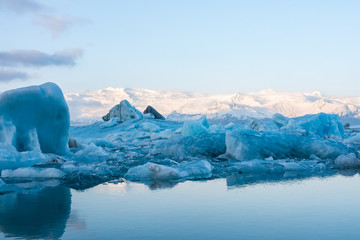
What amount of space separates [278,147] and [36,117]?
4950 millimetres

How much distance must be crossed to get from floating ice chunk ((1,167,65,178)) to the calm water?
912mm

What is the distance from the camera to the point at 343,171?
20.3ft

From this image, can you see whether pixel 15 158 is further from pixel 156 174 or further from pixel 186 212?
pixel 186 212

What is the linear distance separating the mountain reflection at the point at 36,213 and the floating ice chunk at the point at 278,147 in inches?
171

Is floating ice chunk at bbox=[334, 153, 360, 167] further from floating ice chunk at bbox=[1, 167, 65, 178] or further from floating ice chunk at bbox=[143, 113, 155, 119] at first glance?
floating ice chunk at bbox=[143, 113, 155, 119]

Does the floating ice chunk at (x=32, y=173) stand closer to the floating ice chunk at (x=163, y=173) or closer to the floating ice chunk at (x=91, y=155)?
the floating ice chunk at (x=163, y=173)

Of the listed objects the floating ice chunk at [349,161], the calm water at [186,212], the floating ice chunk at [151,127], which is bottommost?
the floating ice chunk at [151,127]

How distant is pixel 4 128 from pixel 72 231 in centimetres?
515

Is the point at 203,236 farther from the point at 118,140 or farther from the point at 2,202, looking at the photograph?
the point at 118,140

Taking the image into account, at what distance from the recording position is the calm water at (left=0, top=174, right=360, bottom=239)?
2.54m

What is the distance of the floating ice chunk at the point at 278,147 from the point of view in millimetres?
7915

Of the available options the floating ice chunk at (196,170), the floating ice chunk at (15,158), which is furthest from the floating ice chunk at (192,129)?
the floating ice chunk at (15,158)

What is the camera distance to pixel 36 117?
7598 millimetres

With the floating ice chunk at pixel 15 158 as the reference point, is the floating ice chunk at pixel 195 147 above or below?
below
